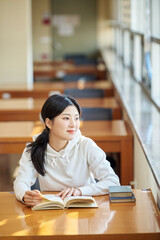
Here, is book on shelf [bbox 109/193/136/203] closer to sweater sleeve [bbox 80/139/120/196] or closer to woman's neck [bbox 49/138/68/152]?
sweater sleeve [bbox 80/139/120/196]

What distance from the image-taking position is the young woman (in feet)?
8.45

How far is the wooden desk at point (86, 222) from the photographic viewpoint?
1.97 m

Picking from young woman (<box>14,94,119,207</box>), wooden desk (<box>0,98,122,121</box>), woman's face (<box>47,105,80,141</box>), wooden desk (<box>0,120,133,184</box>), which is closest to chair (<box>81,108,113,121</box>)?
wooden desk (<box>0,98,122,121</box>)

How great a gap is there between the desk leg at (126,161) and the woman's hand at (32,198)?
1.55m

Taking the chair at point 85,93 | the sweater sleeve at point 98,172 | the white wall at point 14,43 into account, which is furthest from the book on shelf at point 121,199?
the white wall at point 14,43

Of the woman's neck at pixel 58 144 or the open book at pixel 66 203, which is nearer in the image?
the open book at pixel 66 203

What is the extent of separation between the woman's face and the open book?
387mm

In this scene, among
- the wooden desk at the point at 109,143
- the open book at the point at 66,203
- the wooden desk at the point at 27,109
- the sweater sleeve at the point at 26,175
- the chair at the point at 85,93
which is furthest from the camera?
the chair at the point at 85,93

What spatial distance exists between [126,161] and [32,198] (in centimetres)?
164

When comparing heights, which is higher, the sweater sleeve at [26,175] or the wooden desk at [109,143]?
the sweater sleeve at [26,175]

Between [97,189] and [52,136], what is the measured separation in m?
0.40

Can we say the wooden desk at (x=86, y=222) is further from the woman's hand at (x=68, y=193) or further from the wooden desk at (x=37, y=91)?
the wooden desk at (x=37, y=91)

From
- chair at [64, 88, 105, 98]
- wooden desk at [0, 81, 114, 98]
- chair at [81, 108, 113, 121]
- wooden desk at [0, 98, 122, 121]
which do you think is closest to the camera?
chair at [81, 108, 113, 121]

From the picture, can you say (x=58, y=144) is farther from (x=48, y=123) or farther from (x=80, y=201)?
(x=80, y=201)
